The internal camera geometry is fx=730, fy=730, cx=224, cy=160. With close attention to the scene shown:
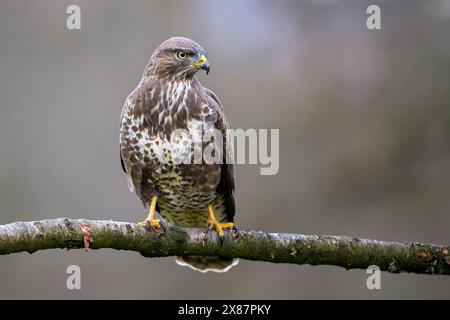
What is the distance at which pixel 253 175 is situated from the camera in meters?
9.20

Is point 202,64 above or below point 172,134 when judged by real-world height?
above

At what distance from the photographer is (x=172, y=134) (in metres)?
5.75

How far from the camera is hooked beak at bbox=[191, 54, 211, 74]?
590cm

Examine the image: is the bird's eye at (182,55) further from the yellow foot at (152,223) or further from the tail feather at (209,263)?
the tail feather at (209,263)

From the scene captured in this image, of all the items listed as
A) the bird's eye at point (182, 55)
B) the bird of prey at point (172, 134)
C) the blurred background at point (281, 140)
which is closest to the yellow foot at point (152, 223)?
the bird of prey at point (172, 134)

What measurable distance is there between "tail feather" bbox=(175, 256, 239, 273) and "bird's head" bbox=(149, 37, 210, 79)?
1727mm

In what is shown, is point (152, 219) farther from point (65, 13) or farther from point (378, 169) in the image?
point (65, 13)

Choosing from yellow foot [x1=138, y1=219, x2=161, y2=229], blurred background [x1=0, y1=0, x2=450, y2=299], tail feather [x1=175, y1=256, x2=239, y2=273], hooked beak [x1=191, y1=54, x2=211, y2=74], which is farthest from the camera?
blurred background [x1=0, y1=0, x2=450, y2=299]

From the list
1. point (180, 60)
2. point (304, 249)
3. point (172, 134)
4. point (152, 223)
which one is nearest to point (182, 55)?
point (180, 60)

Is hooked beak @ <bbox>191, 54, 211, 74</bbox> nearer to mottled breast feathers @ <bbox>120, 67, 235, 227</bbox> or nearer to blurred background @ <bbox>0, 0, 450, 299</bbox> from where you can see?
mottled breast feathers @ <bbox>120, 67, 235, 227</bbox>

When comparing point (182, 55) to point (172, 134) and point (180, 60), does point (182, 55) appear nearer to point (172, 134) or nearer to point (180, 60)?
point (180, 60)

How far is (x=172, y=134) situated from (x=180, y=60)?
0.65 metres

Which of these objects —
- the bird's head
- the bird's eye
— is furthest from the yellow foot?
the bird's eye

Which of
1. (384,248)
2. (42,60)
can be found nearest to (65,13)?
(42,60)
